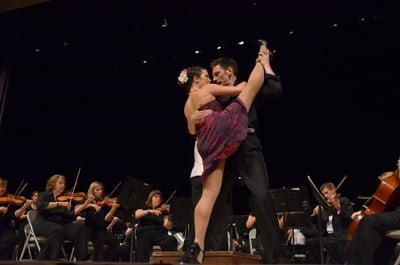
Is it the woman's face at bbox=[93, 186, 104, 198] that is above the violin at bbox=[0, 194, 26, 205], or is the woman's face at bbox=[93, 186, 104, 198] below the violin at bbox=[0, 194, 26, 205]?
above

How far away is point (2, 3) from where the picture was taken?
5.41 metres

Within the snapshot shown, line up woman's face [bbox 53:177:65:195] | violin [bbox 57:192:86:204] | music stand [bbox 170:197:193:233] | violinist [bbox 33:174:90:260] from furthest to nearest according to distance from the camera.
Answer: violin [bbox 57:192:86:204], woman's face [bbox 53:177:65:195], music stand [bbox 170:197:193:233], violinist [bbox 33:174:90:260]

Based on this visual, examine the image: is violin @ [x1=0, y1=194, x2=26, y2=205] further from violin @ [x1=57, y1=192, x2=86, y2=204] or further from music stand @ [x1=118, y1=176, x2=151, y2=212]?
music stand @ [x1=118, y1=176, x2=151, y2=212]

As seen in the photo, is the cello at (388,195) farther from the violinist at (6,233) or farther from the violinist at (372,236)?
the violinist at (6,233)

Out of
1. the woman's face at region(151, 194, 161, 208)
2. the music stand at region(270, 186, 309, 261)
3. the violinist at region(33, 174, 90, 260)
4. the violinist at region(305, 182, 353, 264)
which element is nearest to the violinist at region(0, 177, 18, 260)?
the violinist at region(33, 174, 90, 260)

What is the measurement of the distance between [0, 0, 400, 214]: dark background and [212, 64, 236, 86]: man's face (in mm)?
4062

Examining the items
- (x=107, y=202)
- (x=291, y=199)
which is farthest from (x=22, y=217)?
(x=291, y=199)

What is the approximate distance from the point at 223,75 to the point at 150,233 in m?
4.12

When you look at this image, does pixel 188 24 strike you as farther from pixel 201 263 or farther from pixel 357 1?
pixel 201 263

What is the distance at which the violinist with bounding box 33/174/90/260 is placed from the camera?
18.6 feet

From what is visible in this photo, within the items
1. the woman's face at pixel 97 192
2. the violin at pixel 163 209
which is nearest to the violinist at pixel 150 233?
the violin at pixel 163 209

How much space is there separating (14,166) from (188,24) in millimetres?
4295

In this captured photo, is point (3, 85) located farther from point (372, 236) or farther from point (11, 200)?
point (372, 236)

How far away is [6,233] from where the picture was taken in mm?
6328
